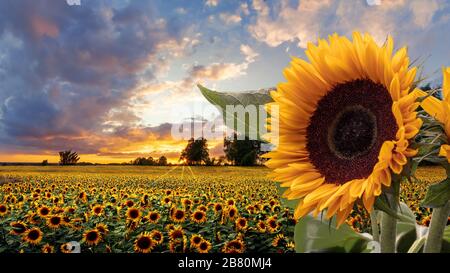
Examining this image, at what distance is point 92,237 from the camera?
2094 millimetres

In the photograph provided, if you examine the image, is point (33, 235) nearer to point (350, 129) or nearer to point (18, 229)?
point (18, 229)

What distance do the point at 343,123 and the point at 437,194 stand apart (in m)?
0.14

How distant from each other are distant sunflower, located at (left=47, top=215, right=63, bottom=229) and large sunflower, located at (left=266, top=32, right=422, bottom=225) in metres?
1.95

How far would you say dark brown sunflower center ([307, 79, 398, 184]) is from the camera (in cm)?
55

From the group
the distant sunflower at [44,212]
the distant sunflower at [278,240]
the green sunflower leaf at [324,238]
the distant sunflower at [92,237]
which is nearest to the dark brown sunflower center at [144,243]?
the distant sunflower at [92,237]

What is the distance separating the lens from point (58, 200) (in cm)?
316

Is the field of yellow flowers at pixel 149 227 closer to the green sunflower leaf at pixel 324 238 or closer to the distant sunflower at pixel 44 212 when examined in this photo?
the distant sunflower at pixel 44 212

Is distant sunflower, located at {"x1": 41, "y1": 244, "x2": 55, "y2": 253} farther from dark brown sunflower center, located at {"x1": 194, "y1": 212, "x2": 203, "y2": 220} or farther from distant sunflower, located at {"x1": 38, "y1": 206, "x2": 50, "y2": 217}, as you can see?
dark brown sunflower center, located at {"x1": 194, "y1": 212, "x2": 203, "y2": 220}

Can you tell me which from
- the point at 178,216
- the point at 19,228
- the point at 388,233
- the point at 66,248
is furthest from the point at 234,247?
the point at 388,233

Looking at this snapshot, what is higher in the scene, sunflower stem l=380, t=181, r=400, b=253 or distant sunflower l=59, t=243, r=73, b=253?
sunflower stem l=380, t=181, r=400, b=253

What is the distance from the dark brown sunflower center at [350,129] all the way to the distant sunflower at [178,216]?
1.82m

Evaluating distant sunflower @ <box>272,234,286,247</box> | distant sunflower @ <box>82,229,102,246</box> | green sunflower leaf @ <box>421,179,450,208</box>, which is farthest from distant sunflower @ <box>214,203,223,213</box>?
green sunflower leaf @ <box>421,179,450,208</box>
